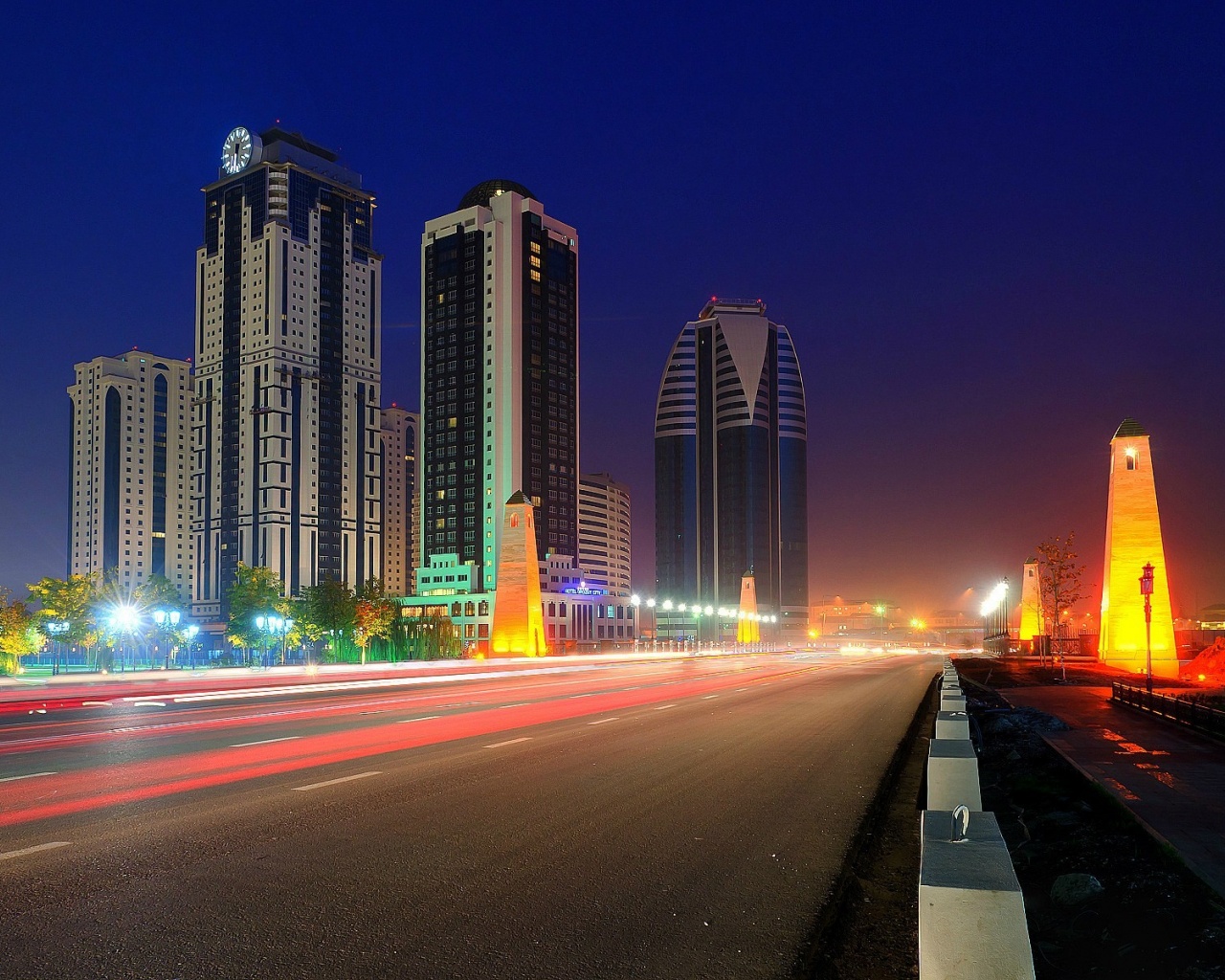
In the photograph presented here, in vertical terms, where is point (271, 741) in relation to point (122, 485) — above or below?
below

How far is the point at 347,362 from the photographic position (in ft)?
626

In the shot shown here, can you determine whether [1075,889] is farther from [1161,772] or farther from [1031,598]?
[1031,598]

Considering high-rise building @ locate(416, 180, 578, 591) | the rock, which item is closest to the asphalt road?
the rock

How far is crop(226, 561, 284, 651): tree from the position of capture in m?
78.4

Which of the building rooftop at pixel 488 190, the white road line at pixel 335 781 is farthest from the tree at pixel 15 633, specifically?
the building rooftop at pixel 488 190

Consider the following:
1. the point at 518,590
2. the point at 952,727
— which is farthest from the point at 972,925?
the point at 518,590

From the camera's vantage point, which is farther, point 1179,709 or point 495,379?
point 495,379

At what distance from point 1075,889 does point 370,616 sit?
71.8 metres

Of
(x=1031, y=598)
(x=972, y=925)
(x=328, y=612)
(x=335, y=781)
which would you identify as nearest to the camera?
(x=972, y=925)

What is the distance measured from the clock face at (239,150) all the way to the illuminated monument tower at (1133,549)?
173 meters

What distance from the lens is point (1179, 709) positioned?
2072 centimetres

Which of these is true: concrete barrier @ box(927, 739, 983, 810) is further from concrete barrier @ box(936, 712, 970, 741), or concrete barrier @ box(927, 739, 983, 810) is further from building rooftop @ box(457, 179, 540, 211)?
building rooftop @ box(457, 179, 540, 211)

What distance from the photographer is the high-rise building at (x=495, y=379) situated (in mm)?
168125

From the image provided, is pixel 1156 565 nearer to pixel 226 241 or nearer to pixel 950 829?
pixel 950 829
